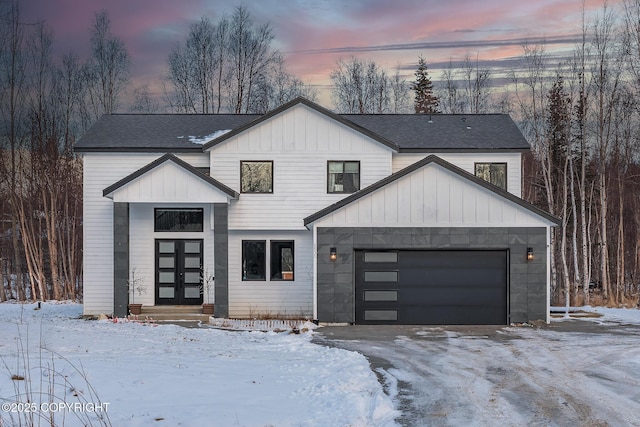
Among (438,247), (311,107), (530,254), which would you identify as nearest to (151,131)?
(311,107)

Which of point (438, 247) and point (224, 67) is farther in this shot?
point (224, 67)

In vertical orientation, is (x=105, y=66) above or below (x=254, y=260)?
above

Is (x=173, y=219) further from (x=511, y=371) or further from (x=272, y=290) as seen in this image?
(x=511, y=371)

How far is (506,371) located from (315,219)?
8.82 meters

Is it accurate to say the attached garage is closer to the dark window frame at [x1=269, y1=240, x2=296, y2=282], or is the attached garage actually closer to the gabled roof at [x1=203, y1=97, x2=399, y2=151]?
the dark window frame at [x1=269, y1=240, x2=296, y2=282]

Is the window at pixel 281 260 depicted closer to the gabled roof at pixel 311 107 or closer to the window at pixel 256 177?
the window at pixel 256 177

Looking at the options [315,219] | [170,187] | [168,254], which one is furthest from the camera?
[168,254]

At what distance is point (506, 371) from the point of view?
12.3 meters

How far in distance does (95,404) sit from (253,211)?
14.0m

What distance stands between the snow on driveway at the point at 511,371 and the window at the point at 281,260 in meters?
4.19

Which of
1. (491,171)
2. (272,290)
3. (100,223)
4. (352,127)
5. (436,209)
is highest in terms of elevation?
(352,127)

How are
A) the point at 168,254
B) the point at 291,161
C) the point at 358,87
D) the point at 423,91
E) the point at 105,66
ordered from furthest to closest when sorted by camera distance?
the point at 423,91 → the point at 358,87 → the point at 105,66 → the point at 168,254 → the point at 291,161

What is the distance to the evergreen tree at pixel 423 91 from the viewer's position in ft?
157

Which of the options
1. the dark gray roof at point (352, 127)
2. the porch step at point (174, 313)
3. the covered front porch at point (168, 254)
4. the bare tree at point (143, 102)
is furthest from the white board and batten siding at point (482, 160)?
the bare tree at point (143, 102)
